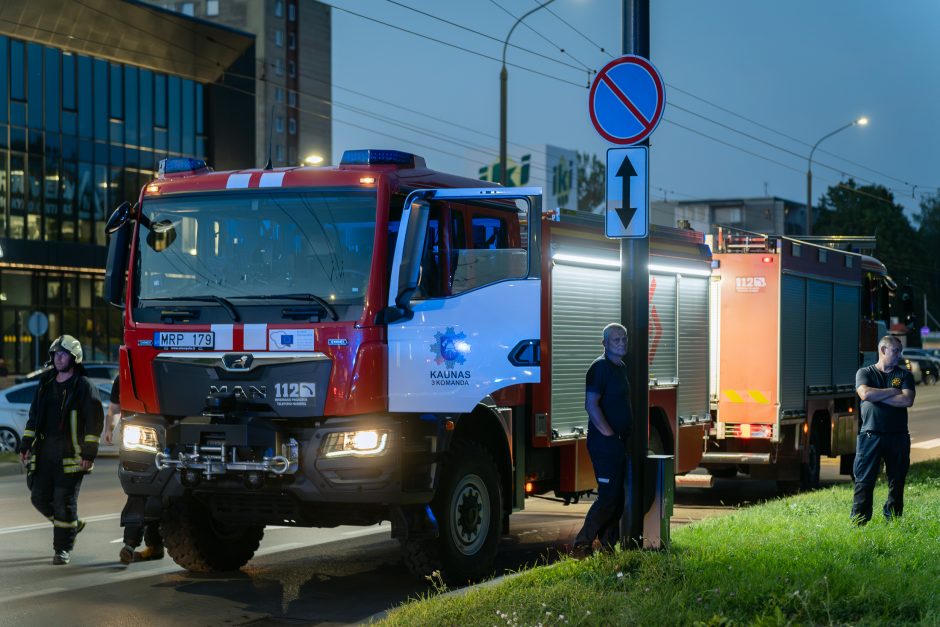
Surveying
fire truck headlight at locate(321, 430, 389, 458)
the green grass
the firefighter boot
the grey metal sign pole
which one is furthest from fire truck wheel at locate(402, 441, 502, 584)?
the firefighter boot

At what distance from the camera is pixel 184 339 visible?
8750 mm

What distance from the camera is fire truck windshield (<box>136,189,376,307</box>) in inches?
337

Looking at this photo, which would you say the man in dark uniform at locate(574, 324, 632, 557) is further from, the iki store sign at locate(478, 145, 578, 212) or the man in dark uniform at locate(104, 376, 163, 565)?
the iki store sign at locate(478, 145, 578, 212)

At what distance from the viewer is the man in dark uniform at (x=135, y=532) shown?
29.0ft

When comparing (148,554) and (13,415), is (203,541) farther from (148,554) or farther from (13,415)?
(13,415)

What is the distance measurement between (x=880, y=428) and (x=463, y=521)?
3540 millimetres

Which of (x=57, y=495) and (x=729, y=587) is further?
(x=57, y=495)

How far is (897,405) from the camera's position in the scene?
33.1 feet

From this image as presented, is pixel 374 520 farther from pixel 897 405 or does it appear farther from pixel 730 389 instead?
pixel 730 389

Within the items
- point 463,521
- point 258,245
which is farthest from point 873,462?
point 258,245

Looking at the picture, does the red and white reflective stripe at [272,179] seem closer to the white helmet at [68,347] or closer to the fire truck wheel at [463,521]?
the fire truck wheel at [463,521]

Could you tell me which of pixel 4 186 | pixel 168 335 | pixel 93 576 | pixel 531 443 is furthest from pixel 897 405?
pixel 4 186

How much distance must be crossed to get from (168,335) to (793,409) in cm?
843

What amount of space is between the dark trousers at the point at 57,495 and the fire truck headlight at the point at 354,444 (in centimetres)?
274
